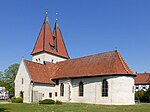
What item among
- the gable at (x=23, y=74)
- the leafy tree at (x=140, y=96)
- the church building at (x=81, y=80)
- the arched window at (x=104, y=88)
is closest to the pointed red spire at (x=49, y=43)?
the church building at (x=81, y=80)

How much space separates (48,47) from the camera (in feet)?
191

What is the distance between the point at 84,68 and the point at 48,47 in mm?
16321

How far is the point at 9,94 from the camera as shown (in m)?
82.1

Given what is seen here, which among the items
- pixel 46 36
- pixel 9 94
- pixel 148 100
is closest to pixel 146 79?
pixel 148 100

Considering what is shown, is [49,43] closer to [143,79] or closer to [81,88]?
[81,88]

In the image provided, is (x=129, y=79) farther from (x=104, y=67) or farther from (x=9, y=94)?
(x=9, y=94)

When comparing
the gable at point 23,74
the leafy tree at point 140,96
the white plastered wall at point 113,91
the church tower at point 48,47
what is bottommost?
the leafy tree at point 140,96

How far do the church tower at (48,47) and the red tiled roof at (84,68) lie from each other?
4343mm

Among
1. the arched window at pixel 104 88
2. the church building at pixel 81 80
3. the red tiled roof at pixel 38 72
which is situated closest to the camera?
the church building at pixel 81 80

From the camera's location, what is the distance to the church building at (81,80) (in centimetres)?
3944

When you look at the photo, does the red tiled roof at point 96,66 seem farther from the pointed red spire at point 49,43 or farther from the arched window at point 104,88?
the pointed red spire at point 49,43

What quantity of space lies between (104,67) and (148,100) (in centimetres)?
2373

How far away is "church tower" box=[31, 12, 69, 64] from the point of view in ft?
188

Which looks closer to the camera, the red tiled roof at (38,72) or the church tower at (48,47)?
the red tiled roof at (38,72)
